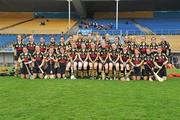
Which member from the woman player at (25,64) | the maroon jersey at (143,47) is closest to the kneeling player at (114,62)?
the maroon jersey at (143,47)

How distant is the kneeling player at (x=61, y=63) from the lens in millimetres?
13578

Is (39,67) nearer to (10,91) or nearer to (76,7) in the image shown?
(10,91)

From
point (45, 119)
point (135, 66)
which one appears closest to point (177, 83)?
point (135, 66)

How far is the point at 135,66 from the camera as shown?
43.7 feet

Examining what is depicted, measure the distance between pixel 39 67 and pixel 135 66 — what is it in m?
3.18

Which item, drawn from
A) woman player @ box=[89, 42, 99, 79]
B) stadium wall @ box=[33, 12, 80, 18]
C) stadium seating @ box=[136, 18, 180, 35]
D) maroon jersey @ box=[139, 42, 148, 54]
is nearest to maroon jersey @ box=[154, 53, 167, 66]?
maroon jersey @ box=[139, 42, 148, 54]

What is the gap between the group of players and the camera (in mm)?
13344

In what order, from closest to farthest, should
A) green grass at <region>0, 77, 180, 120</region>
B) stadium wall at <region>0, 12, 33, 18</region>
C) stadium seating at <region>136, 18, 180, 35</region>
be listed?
green grass at <region>0, 77, 180, 120</region>
stadium seating at <region>136, 18, 180, 35</region>
stadium wall at <region>0, 12, 33, 18</region>

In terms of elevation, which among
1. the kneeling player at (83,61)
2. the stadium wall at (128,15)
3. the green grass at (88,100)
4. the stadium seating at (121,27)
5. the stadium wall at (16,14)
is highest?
the stadium wall at (16,14)

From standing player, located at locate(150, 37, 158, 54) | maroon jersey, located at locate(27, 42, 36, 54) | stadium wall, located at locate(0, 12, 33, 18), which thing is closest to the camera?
standing player, located at locate(150, 37, 158, 54)

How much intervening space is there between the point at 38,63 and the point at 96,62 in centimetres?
195

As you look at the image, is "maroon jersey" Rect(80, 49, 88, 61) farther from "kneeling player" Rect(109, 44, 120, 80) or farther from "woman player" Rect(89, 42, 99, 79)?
"kneeling player" Rect(109, 44, 120, 80)

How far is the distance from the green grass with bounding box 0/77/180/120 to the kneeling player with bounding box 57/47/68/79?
1.44m

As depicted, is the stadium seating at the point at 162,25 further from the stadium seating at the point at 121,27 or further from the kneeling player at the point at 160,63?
the kneeling player at the point at 160,63
